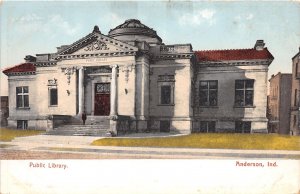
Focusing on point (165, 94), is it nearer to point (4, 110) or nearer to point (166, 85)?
point (166, 85)

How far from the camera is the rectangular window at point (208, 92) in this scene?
11203 mm

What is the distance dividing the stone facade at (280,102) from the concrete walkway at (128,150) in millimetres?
1140

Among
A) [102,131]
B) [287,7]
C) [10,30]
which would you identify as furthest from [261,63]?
[10,30]

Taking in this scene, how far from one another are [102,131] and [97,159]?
3.35m

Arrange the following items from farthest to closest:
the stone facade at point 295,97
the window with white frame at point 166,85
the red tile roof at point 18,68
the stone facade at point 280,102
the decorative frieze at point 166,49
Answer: the window with white frame at point 166,85, the decorative frieze at point 166,49, the red tile roof at point 18,68, the stone facade at point 280,102, the stone facade at point 295,97

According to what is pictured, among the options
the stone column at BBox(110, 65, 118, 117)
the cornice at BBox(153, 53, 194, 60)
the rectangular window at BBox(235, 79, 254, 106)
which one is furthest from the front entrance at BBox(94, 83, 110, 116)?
the rectangular window at BBox(235, 79, 254, 106)

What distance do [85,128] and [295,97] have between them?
24.9ft

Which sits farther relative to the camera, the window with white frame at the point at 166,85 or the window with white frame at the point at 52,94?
the window with white frame at the point at 166,85

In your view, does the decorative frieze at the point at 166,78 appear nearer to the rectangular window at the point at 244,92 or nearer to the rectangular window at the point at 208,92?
the rectangular window at the point at 208,92

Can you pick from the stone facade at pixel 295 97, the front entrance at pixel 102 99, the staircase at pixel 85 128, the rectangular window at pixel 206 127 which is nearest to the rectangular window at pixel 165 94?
the rectangular window at pixel 206 127

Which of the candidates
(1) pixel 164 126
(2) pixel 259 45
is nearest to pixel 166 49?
(1) pixel 164 126

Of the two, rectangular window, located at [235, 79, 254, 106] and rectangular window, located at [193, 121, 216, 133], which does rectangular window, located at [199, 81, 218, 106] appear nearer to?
rectangular window, located at [193, 121, 216, 133]

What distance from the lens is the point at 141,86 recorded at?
39.4 feet

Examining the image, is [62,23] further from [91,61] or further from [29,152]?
[91,61]
